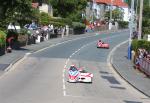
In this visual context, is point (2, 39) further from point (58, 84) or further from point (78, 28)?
point (78, 28)

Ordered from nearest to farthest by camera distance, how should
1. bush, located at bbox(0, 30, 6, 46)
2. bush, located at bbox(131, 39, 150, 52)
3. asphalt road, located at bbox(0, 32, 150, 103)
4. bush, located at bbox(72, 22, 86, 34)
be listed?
1. asphalt road, located at bbox(0, 32, 150, 103)
2. bush, located at bbox(0, 30, 6, 46)
3. bush, located at bbox(131, 39, 150, 52)
4. bush, located at bbox(72, 22, 86, 34)

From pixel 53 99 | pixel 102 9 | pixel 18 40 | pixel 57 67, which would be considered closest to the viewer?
pixel 53 99

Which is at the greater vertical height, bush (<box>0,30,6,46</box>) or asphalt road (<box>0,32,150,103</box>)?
bush (<box>0,30,6,46</box>)

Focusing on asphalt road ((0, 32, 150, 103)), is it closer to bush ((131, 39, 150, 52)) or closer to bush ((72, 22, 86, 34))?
bush ((131, 39, 150, 52))

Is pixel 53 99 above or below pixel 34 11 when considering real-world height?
below

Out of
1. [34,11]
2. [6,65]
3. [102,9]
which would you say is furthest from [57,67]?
[102,9]

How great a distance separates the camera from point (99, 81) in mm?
37062

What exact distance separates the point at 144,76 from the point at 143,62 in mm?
2329

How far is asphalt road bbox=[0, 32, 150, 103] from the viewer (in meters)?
26.3

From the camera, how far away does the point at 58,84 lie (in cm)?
3275

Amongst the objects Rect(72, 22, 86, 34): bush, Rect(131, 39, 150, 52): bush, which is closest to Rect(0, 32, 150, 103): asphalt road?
Rect(131, 39, 150, 52): bush

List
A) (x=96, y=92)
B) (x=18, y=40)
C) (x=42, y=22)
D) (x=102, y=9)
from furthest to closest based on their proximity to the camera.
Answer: (x=102, y=9)
(x=42, y=22)
(x=18, y=40)
(x=96, y=92)

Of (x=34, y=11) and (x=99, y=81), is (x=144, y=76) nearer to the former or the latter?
(x=99, y=81)

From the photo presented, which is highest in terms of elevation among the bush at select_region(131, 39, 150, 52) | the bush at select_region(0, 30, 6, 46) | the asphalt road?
the bush at select_region(0, 30, 6, 46)
